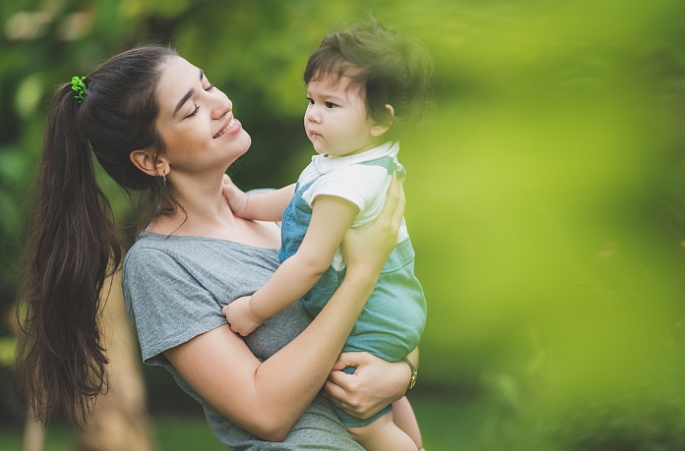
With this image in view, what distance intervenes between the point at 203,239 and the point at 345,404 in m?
0.52

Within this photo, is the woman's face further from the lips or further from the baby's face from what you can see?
the baby's face

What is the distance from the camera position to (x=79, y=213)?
79.7 inches

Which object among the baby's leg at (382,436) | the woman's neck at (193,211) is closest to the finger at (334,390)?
the baby's leg at (382,436)

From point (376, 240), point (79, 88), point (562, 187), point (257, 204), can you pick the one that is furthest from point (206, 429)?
point (562, 187)

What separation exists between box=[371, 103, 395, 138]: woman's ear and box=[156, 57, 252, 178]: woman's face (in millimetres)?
362

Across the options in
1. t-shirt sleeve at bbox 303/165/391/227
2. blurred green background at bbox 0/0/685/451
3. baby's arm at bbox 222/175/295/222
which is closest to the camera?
blurred green background at bbox 0/0/685/451

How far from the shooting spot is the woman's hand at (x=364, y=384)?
1824 millimetres

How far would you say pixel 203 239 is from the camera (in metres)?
2.01

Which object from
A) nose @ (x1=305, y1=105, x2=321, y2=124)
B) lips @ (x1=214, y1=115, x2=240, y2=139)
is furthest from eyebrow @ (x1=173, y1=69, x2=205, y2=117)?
nose @ (x1=305, y1=105, x2=321, y2=124)

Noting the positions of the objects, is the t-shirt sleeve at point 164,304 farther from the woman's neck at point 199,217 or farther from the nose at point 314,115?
the nose at point 314,115

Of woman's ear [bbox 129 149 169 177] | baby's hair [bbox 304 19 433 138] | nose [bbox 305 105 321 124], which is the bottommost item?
woman's ear [bbox 129 149 169 177]

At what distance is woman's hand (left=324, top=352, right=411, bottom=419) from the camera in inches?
71.8

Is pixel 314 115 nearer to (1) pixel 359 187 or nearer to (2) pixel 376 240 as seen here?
(1) pixel 359 187

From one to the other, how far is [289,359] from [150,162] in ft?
2.01
